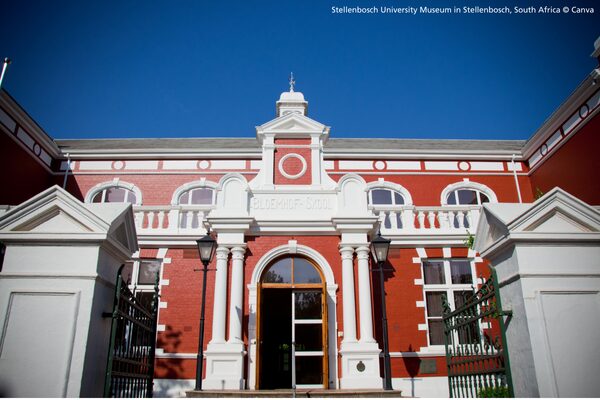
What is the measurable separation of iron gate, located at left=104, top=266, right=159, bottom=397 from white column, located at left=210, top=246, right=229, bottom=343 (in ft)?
18.0

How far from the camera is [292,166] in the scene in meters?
14.7

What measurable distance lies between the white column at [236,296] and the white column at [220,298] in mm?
185

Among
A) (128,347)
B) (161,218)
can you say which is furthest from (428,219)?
(128,347)

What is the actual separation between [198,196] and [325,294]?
9.81m

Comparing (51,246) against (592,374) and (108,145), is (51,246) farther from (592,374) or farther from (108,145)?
(108,145)

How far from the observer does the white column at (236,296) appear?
466 inches

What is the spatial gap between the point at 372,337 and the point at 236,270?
3.91 m

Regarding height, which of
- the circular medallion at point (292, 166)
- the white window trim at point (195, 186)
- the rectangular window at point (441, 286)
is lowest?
the rectangular window at point (441, 286)

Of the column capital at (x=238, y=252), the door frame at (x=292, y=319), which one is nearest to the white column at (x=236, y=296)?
the column capital at (x=238, y=252)

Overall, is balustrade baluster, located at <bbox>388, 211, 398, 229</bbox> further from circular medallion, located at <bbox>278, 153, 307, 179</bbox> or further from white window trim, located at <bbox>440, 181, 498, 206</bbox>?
white window trim, located at <bbox>440, 181, 498, 206</bbox>

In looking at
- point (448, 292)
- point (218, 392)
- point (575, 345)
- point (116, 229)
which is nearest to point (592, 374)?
point (575, 345)

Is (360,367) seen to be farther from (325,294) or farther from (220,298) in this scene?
(220,298)

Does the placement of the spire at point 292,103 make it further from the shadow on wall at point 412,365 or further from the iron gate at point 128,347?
the iron gate at point 128,347

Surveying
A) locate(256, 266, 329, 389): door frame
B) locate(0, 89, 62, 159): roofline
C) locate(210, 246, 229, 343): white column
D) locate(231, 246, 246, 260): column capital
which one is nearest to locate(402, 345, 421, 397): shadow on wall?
locate(256, 266, 329, 389): door frame
